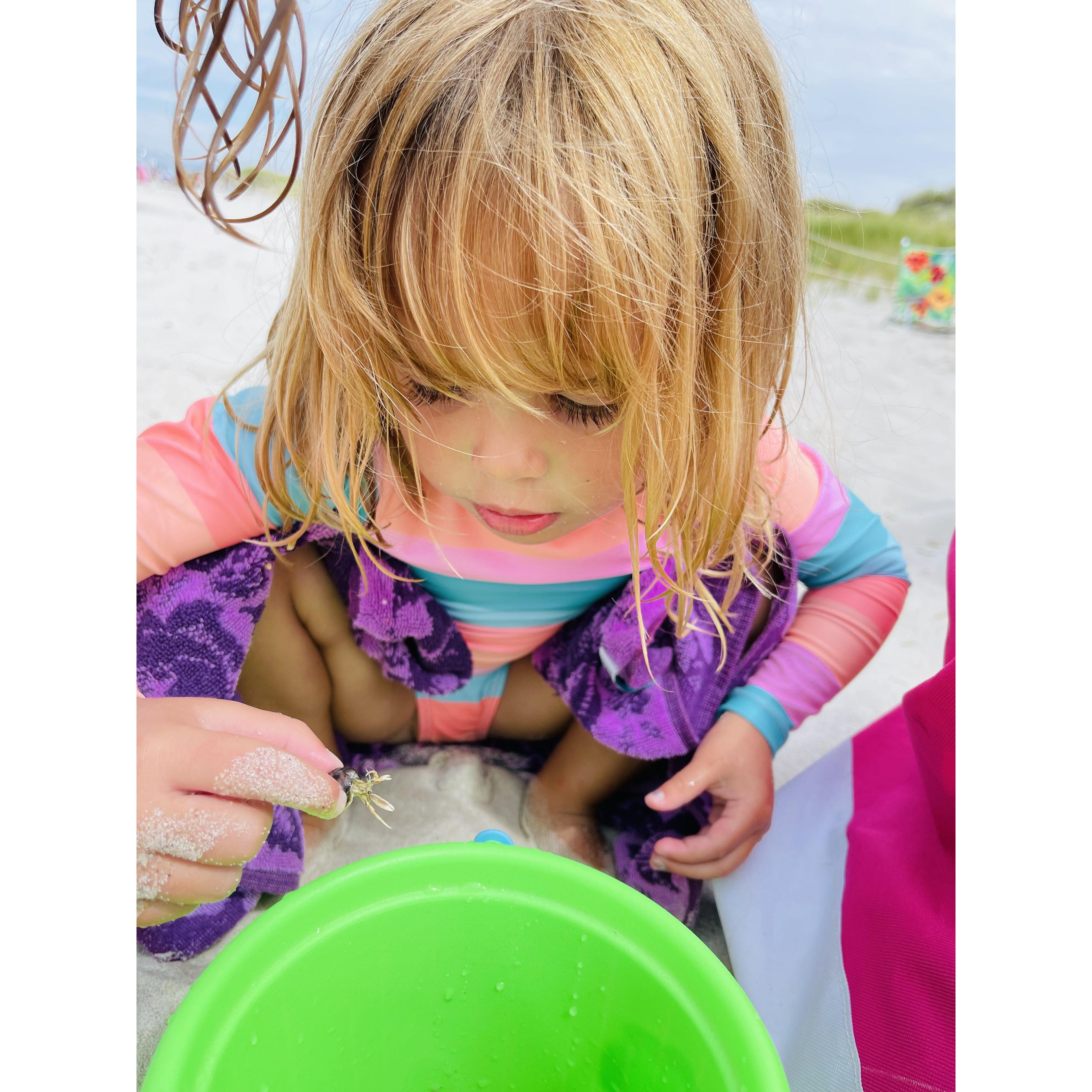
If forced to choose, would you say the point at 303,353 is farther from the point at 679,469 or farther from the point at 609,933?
the point at 609,933

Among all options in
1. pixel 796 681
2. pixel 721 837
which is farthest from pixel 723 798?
pixel 796 681

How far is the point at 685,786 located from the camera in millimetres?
875

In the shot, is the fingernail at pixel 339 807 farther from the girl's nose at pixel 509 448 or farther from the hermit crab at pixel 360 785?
the girl's nose at pixel 509 448

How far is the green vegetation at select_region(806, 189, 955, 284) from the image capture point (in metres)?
0.77

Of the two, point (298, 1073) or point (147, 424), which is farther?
point (147, 424)

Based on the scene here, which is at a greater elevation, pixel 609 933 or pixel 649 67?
pixel 649 67

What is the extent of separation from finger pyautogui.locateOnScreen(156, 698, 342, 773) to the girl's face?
220mm

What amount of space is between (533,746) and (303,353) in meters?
0.55

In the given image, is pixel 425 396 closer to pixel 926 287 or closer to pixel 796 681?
pixel 796 681

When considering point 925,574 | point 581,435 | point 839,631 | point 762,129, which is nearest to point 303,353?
point 581,435

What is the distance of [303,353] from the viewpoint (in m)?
0.70

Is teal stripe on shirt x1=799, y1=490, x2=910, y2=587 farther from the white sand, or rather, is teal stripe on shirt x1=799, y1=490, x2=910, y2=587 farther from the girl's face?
the girl's face

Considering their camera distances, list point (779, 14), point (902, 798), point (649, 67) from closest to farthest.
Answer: point (649, 67) < point (779, 14) < point (902, 798)

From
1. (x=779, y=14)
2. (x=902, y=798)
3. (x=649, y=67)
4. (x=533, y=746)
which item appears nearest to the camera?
(x=649, y=67)
